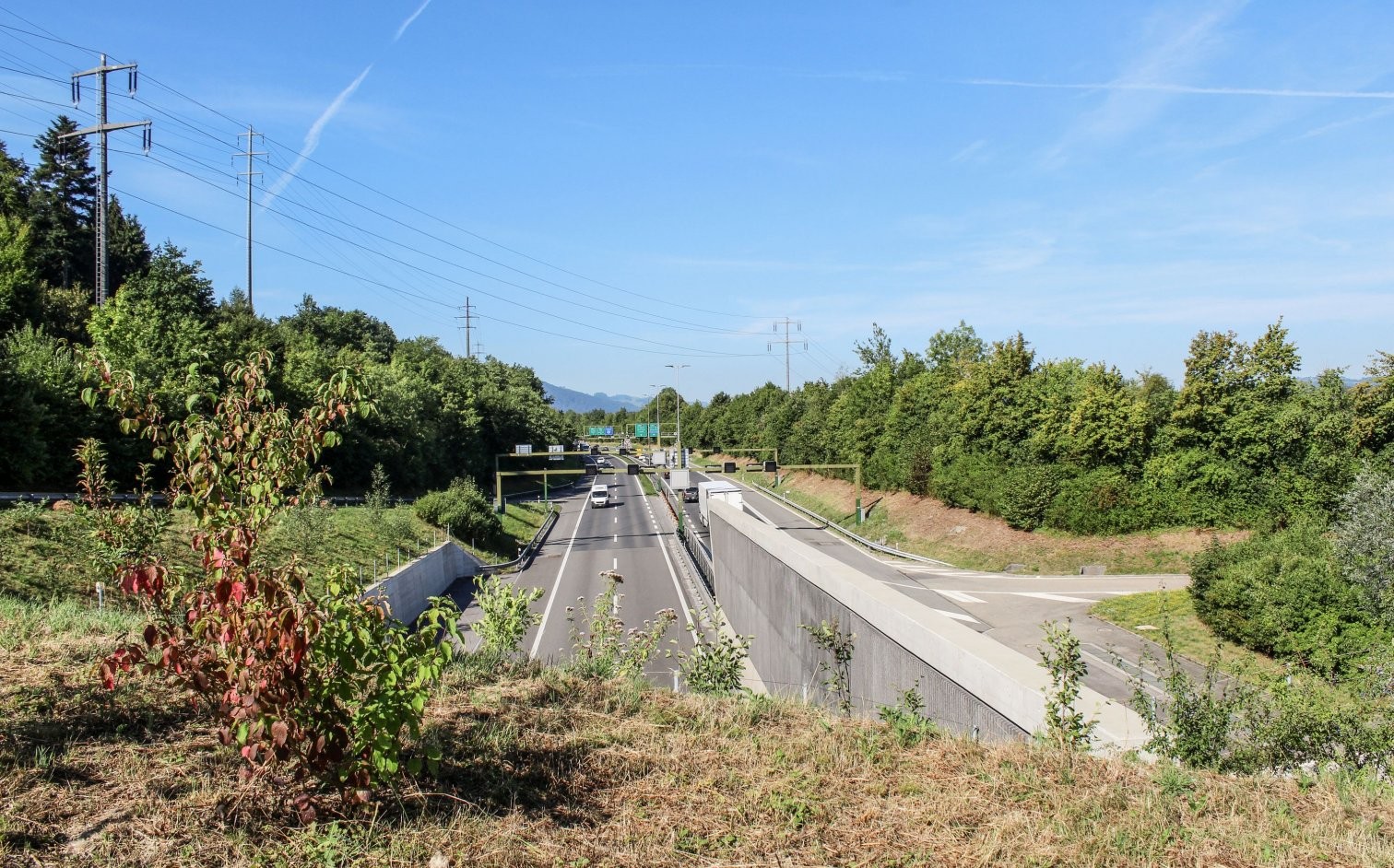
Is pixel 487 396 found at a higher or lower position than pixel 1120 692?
higher

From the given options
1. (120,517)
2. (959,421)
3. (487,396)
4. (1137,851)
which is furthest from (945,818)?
(487,396)

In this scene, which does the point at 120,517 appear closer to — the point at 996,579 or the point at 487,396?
the point at 996,579

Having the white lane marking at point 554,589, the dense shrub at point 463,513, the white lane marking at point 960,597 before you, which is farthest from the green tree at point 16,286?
the white lane marking at point 960,597

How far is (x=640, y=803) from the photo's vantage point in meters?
5.54

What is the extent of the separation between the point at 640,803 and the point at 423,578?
28.1 meters

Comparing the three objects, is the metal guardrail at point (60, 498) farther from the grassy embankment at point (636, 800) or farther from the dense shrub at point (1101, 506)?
the dense shrub at point (1101, 506)

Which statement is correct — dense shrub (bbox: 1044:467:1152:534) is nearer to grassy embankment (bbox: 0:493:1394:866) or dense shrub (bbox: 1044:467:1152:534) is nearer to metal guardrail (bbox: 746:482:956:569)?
metal guardrail (bbox: 746:482:956:569)

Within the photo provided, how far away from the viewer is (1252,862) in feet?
15.9

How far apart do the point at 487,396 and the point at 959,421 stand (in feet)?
158

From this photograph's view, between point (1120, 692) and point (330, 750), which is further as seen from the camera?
point (1120, 692)

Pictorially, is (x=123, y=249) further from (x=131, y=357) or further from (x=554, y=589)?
(x=554, y=589)

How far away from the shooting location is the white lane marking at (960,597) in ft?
95.2

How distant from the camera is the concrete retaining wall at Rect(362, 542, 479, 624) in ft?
89.4

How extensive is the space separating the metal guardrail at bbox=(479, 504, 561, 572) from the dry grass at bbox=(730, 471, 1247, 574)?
19311 millimetres
